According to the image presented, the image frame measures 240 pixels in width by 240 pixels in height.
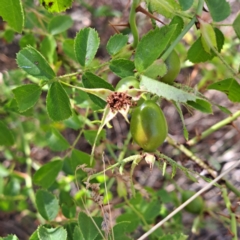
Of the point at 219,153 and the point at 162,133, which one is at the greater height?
the point at 162,133

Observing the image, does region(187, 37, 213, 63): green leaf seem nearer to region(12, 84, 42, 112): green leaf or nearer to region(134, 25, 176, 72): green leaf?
region(134, 25, 176, 72): green leaf

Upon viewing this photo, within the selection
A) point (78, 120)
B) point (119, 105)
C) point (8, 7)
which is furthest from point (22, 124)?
point (119, 105)

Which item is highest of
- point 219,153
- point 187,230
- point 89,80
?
point 89,80

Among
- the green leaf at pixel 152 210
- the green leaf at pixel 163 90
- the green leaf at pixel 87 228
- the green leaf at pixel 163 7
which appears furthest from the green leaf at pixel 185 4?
the green leaf at pixel 152 210

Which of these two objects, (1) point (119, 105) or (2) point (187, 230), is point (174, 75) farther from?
(2) point (187, 230)

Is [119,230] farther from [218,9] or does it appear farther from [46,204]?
[218,9]

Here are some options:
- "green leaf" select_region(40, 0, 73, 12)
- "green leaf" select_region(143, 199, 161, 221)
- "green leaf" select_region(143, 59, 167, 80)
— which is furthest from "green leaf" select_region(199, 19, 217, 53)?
"green leaf" select_region(143, 199, 161, 221)

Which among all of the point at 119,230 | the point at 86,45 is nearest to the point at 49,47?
the point at 86,45
